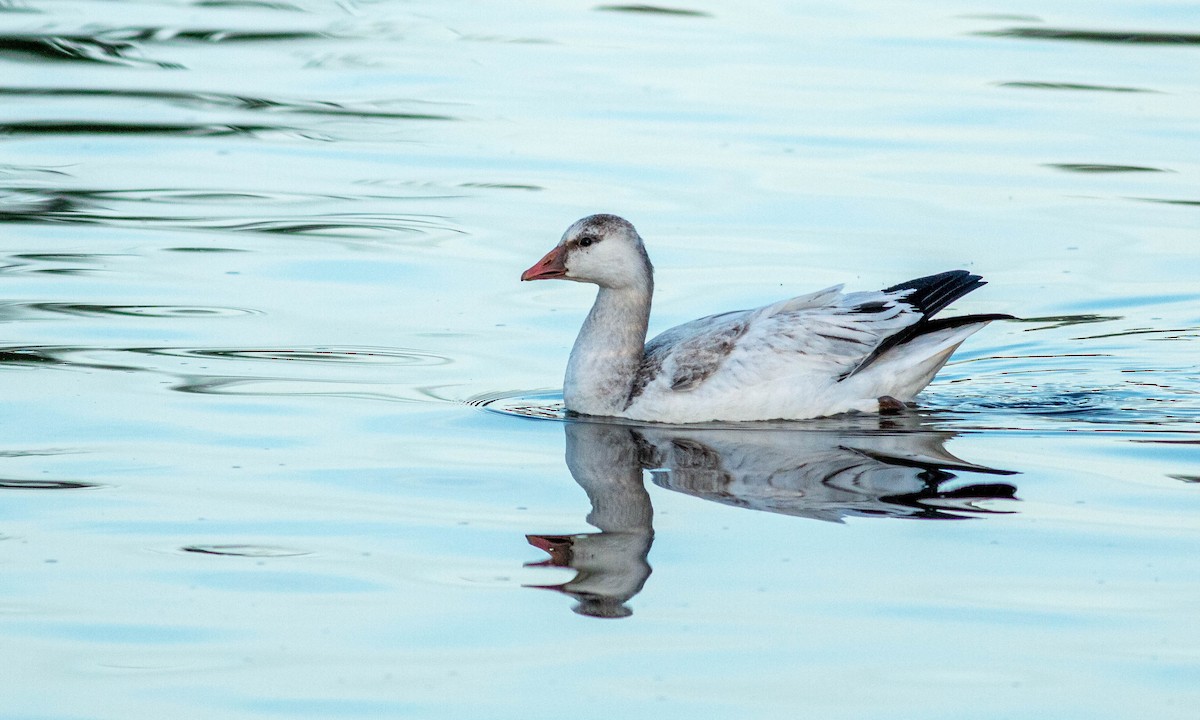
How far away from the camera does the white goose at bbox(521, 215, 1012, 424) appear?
9562 mm

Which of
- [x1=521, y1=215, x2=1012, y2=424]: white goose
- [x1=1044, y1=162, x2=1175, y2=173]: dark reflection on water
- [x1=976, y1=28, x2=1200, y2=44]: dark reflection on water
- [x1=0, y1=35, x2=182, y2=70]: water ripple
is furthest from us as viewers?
[x1=976, y1=28, x2=1200, y2=44]: dark reflection on water

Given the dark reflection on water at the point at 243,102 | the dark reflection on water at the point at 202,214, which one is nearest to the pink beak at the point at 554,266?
the dark reflection on water at the point at 202,214

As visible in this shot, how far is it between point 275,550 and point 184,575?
0.43 meters

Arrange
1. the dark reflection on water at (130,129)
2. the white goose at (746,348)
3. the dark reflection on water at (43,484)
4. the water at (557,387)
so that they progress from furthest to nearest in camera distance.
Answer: the dark reflection on water at (130,129) < the white goose at (746,348) < the dark reflection on water at (43,484) < the water at (557,387)

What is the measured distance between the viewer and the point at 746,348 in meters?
9.66

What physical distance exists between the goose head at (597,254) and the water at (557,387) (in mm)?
705

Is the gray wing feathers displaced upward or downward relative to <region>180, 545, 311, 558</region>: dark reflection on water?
upward

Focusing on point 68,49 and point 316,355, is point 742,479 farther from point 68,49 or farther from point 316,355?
point 68,49

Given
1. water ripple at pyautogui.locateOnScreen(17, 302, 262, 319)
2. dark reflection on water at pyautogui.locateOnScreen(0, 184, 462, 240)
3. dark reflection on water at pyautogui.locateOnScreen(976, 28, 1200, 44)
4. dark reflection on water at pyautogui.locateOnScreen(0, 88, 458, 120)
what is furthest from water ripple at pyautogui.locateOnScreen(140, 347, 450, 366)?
dark reflection on water at pyautogui.locateOnScreen(976, 28, 1200, 44)

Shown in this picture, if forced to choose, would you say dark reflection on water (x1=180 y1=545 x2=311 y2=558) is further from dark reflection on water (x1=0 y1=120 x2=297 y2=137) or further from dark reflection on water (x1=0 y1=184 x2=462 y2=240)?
dark reflection on water (x1=0 y1=120 x2=297 y2=137)

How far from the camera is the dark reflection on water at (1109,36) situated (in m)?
21.3

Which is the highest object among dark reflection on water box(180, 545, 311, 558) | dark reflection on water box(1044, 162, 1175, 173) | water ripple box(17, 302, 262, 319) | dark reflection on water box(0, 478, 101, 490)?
dark reflection on water box(1044, 162, 1175, 173)

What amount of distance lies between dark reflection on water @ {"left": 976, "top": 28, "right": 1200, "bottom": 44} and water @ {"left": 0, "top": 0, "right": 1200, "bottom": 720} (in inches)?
2.7

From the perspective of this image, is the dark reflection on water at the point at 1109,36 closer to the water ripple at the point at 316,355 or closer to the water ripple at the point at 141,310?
the water ripple at the point at 141,310
